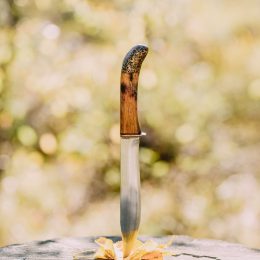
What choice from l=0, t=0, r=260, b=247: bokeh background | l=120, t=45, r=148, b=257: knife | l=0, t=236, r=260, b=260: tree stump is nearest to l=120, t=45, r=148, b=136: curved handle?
l=120, t=45, r=148, b=257: knife

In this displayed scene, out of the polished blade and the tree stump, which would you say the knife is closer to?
the polished blade

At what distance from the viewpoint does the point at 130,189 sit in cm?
154

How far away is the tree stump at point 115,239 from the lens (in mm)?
1766

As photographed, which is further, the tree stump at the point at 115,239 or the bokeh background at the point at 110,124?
the bokeh background at the point at 110,124

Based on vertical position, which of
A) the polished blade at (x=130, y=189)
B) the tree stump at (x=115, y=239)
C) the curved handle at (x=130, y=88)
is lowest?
the tree stump at (x=115, y=239)

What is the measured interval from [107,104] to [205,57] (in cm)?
76

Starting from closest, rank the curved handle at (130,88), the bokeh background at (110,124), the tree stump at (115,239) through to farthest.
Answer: the curved handle at (130,88) → the tree stump at (115,239) → the bokeh background at (110,124)

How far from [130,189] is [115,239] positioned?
0.46 metres

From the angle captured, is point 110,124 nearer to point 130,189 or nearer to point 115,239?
point 115,239

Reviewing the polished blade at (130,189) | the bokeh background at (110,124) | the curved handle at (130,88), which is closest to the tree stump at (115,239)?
the polished blade at (130,189)

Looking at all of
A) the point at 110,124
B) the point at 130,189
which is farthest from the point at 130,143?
the point at 110,124

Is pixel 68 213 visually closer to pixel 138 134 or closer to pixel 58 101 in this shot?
pixel 58 101

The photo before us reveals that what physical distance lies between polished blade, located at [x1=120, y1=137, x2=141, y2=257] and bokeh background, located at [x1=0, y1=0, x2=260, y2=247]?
82.7 inches

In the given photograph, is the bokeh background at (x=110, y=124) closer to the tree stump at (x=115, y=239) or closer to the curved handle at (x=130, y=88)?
the tree stump at (x=115, y=239)
